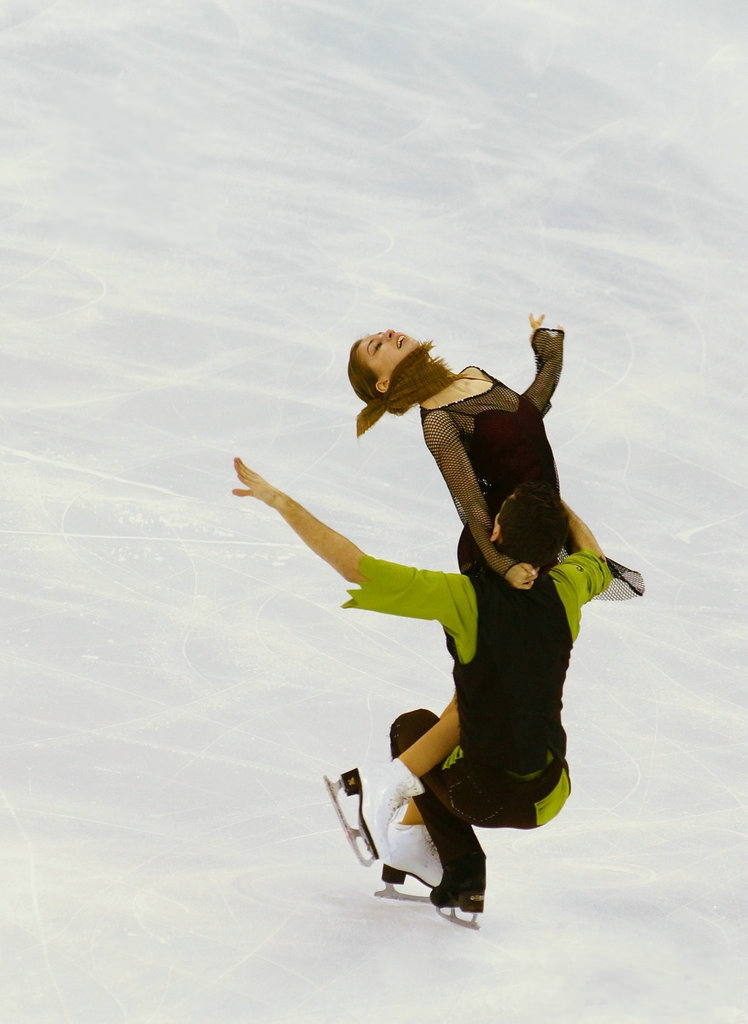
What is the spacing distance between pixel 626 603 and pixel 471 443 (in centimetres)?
209

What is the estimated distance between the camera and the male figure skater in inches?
125

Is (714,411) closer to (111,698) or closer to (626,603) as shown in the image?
(626,603)

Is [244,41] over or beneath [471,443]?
over

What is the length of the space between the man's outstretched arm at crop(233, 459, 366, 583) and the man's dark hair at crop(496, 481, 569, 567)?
35 centimetres

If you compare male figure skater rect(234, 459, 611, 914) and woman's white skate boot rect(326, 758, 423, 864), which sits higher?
male figure skater rect(234, 459, 611, 914)

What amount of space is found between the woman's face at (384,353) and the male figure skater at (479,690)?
0.51 meters

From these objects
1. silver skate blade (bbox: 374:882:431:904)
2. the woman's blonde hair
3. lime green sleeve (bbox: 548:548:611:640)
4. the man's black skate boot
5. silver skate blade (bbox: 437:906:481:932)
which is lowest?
silver skate blade (bbox: 374:882:431:904)

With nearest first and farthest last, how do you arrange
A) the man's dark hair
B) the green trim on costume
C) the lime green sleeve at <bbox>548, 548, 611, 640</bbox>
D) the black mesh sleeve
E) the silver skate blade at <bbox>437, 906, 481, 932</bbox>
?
the man's dark hair, the lime green sleeve at <bbox>548, 548, 611, 640</bbox>, the green trim on costume, the silver skate blade at <bbox>437, 906, 481, 932</bbox>, the black mesh sleeve

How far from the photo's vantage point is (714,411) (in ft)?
21.7

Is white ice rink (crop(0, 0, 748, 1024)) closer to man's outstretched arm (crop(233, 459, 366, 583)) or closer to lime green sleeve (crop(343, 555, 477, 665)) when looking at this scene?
lime green sleeve (crop(343, 555, 477, 665))

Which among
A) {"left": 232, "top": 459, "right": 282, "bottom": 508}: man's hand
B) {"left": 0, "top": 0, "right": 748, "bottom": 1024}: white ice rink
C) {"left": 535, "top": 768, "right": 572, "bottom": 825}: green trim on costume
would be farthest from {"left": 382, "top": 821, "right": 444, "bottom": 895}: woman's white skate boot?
{"left": 232, "top": 459, "right": 282, "bottom": 508}: man's hand

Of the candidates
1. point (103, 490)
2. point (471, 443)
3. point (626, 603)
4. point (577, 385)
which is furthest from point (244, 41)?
point (471, 443)

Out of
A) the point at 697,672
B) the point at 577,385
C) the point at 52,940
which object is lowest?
the point at 52,940

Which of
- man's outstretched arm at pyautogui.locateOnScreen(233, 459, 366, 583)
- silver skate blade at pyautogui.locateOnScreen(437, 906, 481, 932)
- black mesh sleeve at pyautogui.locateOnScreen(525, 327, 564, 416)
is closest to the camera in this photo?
man's outstretched arm at pyautogui.locateOnScreen(233, 459, 366, 583)
